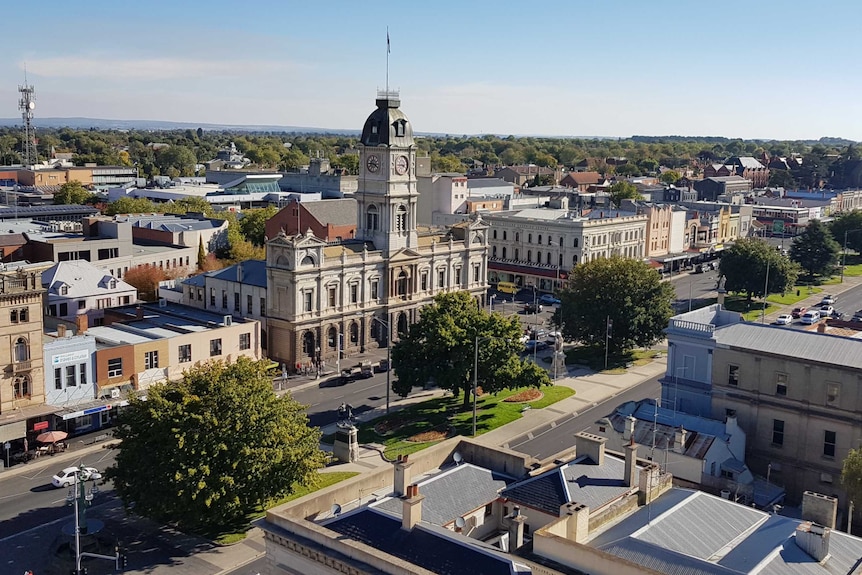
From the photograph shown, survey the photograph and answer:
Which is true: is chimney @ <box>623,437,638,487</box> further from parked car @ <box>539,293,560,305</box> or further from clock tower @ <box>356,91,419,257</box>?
parked car @ <box>539,293,560,305</box>

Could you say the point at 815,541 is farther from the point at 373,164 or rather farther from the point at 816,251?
the point at 816,251

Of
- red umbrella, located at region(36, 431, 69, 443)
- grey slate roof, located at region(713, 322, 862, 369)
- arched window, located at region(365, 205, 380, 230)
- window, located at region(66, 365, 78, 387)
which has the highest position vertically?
arched window, located at region(365, 205, 380, 230)

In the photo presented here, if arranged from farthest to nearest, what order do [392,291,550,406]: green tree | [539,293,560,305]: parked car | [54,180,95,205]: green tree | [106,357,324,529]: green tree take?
[54,180,95,205]: green tree → [539,293,560,305]: parked car → [392,291,550,406]: green tree → [106,357,324,529]: green tree

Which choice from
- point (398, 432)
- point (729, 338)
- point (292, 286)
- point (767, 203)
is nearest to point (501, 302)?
point (292, 286)

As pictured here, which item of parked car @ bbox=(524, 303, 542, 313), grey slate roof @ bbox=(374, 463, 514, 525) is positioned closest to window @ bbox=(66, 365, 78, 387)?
grey slate roof @ bbox=(374, 463, 514, 525)

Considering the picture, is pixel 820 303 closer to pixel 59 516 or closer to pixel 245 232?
pixel 245 232

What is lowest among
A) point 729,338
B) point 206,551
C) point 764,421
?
point 206,551
